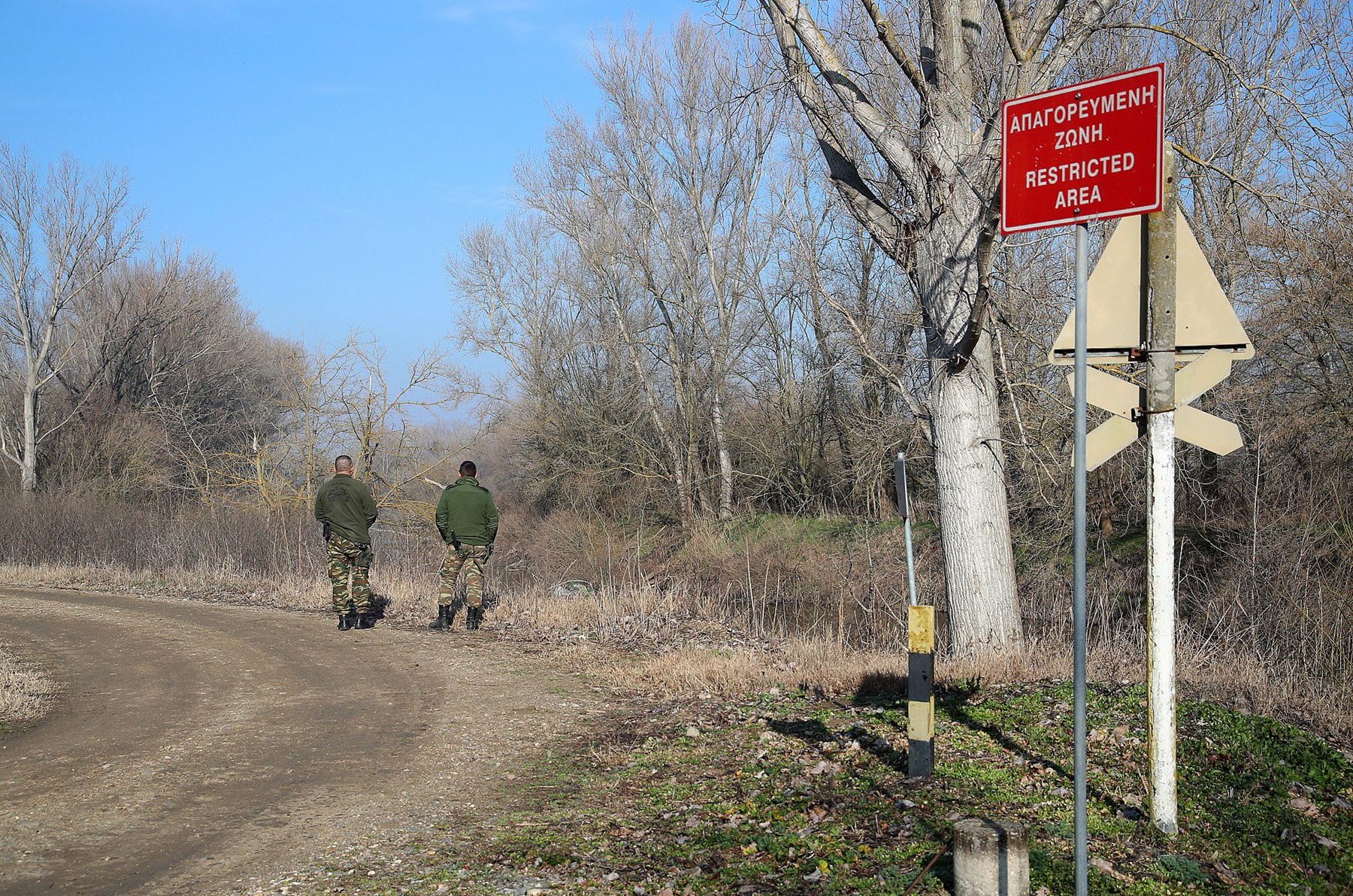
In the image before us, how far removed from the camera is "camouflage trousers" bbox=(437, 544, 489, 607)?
1268cm

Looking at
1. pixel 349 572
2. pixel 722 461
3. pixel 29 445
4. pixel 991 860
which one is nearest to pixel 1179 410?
pixel 991 860

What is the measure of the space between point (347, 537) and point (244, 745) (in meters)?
5.25

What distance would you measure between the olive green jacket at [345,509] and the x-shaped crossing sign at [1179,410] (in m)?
9.66

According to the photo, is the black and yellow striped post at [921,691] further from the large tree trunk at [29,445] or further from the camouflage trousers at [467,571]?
the large tree trunk at [29,445]

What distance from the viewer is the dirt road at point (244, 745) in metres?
5.21

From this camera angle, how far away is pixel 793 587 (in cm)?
2208

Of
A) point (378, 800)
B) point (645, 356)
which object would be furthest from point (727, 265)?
point (378, 800)

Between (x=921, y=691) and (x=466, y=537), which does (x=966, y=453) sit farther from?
(x=466, y=537)

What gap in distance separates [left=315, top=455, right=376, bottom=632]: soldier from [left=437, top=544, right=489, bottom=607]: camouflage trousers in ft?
3.36

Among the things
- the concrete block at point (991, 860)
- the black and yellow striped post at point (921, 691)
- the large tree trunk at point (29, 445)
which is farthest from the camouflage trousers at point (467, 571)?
the large tree trunk at point (29, 445)

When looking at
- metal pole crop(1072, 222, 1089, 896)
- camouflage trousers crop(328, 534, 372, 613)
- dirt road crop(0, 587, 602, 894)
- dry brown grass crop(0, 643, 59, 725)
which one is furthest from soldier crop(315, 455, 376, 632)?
metal pole crop(1072, 222, 1089, 896)

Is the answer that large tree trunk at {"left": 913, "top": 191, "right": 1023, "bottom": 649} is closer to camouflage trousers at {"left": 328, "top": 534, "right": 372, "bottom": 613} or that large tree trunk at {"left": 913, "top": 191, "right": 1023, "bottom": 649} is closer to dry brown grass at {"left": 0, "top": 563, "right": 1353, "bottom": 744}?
dry brown grass at {"left": 0, "top": 563, "right": 1353, "bottom": 744}

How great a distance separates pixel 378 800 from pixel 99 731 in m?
3.11

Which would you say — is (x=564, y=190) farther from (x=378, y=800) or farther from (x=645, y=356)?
(x=378, y=800)
